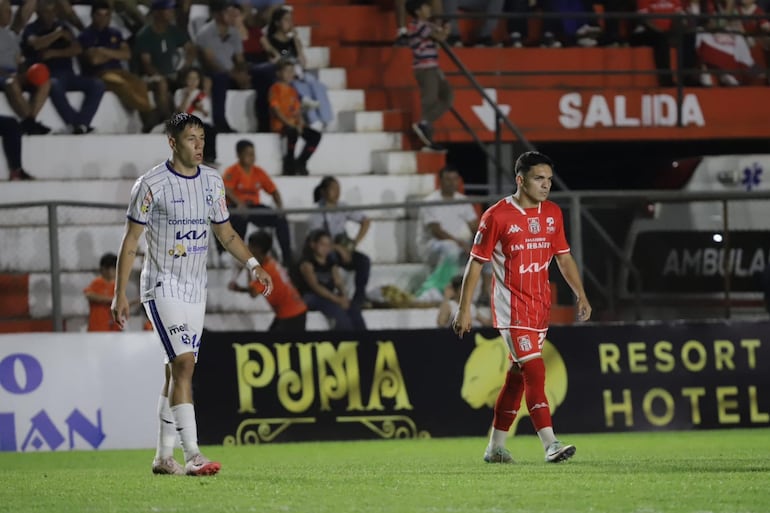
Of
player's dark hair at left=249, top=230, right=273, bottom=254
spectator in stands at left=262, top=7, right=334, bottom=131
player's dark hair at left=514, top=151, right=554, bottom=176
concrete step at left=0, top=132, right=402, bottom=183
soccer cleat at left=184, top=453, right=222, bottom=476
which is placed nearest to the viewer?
soccer cleat at left=184, top=453, right=222, bottom=476

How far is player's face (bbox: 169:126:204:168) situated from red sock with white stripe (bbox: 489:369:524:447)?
2.67 meters

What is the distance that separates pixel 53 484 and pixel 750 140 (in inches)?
691

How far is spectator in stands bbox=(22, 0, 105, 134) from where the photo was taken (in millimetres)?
18250

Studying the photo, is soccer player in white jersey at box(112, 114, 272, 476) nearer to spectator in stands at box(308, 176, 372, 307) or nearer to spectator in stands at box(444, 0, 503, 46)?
spectator in stands at box(308, 176, 372, 307)

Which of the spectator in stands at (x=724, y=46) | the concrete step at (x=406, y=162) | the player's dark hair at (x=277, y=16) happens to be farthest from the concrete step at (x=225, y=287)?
the spectator in stands at (x=724, y=46)

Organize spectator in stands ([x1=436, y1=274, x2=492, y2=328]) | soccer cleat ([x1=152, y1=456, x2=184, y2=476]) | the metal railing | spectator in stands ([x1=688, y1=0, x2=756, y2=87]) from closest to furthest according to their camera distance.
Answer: soccer cleat ([x1=152, y1=456, x2=184, y2=476]) → the metal railing → spectator in stands ([x1=436, y1=274, x2=492, y2=328]) → spectator in stands ([x1=688, y1=0, x2=756, y2=87])

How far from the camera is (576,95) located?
72.7 ft

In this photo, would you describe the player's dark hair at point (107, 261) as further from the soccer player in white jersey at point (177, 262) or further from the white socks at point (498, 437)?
the white socks at point (498, 437)

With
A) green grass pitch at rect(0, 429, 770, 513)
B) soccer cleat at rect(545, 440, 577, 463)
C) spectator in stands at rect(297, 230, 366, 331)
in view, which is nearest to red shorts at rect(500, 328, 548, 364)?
soccer cleat at rect(545, 440, 577, 463)

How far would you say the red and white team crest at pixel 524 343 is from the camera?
1028 centimetres

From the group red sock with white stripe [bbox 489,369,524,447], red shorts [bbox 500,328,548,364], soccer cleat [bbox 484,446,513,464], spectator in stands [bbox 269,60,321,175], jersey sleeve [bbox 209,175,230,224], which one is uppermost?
spectator in stands [bbox 269,60,321,175]

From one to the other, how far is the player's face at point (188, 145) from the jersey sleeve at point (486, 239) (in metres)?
2.02

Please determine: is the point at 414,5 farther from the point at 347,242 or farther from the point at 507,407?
the point at 507,407

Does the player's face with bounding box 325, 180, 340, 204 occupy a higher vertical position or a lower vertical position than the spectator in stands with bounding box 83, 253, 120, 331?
higher
